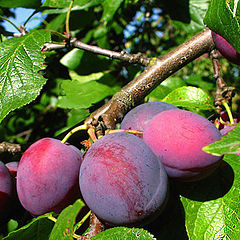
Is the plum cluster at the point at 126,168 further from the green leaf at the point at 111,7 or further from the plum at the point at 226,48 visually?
the green leaf at the point at 111,7

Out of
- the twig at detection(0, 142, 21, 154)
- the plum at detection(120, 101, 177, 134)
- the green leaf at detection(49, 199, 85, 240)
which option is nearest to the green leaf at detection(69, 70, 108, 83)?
the twig at detection(0, 142, 21, 154)

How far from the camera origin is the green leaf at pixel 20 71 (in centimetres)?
83

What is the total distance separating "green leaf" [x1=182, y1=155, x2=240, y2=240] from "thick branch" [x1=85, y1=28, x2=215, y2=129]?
12.9 inches

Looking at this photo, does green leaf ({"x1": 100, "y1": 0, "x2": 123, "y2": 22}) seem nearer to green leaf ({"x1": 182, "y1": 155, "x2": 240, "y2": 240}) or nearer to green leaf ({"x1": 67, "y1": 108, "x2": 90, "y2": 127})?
green leaf ({"x1": 67, "y1": 108, "x2": 90, "y2": 127})

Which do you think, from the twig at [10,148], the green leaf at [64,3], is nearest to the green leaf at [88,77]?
the green leaf at [64,3]

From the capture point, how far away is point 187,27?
1508 mm

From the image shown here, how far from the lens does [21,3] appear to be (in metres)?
1.39

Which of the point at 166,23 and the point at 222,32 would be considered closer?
the point at 222,32

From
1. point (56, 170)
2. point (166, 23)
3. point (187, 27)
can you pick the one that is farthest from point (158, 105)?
point (166, 23)

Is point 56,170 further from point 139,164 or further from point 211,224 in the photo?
point 211,224

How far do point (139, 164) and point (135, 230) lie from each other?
0.14 meters

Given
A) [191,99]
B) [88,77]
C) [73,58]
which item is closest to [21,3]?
[73,58]

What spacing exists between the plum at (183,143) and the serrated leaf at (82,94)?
2.11ft

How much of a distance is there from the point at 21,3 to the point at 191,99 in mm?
979
